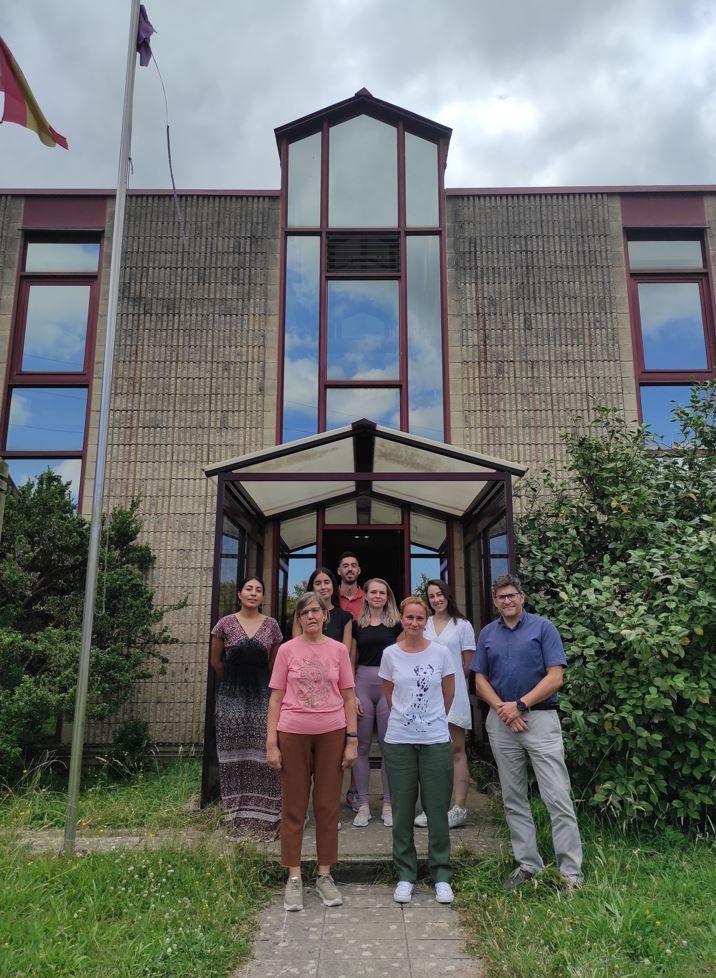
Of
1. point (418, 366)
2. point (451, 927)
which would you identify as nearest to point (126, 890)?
point (451, 927)

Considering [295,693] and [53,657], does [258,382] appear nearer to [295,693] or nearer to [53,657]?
[53,657]

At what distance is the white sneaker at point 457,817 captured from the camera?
4672 mm

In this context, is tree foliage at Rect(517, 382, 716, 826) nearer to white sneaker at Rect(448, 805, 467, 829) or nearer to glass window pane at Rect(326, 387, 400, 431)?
white sneaker at Rect(448, 805, 467, 829)

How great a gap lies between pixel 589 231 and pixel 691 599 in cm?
515

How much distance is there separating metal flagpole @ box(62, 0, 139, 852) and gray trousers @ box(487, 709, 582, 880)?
2.53 metres

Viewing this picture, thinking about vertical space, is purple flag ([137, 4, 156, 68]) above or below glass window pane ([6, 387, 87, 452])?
above

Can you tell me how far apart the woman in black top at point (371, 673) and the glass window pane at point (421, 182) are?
5175 millimetres

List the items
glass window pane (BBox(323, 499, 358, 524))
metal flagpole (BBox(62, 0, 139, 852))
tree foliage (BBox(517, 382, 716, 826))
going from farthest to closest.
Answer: glass window pane (BBox(323, 499, 358, 524)) < tree foliage (BBox(517, 382, 716, 826)) < metal flagpole (BBox(62, 0, 139, 852))

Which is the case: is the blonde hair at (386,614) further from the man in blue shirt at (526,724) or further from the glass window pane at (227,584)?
the glass window pane at (227,584)

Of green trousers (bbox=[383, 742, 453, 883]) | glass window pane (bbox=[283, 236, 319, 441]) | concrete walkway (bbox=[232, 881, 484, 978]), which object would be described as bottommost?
concrete walkway (bbox=[232, 881, 484, 978])

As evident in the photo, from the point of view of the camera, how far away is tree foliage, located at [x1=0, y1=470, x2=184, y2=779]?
18.4ft

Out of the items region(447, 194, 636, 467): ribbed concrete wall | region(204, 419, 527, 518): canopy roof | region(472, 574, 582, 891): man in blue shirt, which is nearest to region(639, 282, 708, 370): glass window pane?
region(447, 194, 636, 467): ribbed concrete wall

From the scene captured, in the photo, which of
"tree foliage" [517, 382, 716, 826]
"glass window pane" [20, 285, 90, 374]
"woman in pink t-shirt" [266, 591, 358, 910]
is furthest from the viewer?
"glass window pane" [20, 285, 90, 374]

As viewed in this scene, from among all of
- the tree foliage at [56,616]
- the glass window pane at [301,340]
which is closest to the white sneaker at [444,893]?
the tree foliage at [56,616]
